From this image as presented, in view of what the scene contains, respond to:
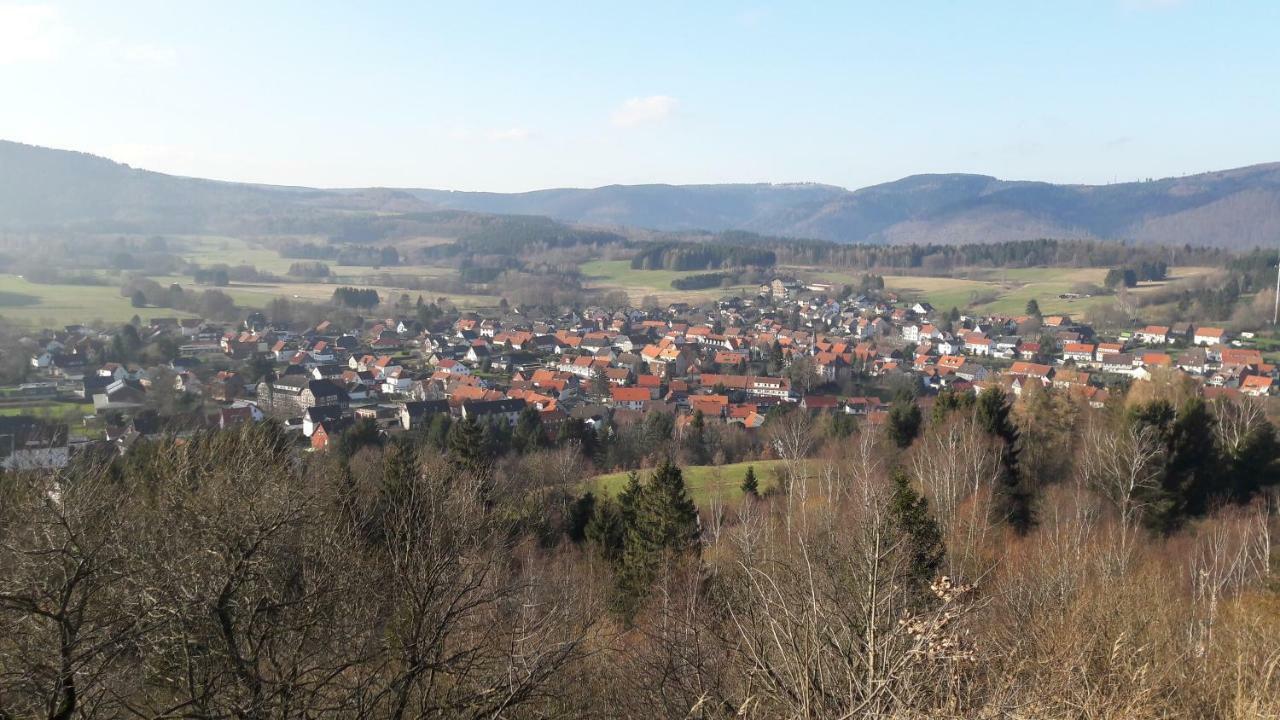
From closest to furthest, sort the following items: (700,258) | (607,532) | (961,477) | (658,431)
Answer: (607,532) < (961,477) < (658,431) < (700,258)

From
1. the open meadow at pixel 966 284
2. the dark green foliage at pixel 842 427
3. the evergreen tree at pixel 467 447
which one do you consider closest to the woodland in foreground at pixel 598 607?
the evergreen tree at pixel 467 447

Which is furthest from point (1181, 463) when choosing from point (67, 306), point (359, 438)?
point (67, 306)

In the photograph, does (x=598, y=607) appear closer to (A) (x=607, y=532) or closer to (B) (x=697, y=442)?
(A) (x=607, y=532)

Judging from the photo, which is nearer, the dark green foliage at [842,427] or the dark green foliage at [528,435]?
the dark green foliage at [528,435]

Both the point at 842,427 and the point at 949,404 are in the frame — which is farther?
the point at 842,427

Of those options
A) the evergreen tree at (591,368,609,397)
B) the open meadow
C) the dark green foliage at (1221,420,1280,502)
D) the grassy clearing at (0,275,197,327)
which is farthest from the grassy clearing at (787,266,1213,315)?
the grassy clearing at (0,275,197,327)

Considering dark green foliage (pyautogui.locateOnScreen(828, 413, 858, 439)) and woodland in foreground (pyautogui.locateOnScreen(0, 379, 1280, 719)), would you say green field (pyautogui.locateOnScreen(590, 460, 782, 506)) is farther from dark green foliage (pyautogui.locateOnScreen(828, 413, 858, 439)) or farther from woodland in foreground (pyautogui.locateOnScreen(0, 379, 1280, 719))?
woodland in foreground (pyautogui.locateOnScreen(0, 379, 1280, 719))

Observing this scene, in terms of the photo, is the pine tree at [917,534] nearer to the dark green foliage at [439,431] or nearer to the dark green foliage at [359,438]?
the dark green foliage at [439,431]

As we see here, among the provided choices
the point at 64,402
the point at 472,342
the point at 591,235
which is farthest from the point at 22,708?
the point at 591,235
